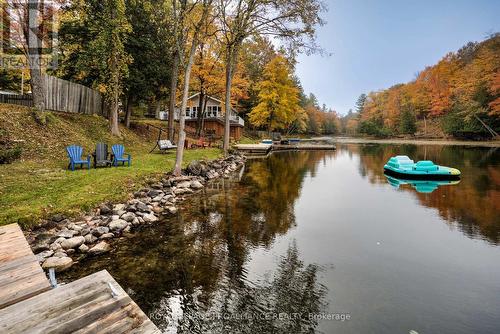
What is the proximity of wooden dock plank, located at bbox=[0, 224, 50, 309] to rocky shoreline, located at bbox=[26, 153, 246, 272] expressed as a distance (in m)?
0.90

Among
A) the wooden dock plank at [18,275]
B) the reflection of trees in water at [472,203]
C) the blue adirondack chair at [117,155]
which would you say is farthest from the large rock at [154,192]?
the reflection of trees in water at [472,203]

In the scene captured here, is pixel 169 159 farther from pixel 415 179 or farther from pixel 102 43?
pixel 415 179

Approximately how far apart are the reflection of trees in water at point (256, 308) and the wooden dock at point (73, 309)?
1719 mm

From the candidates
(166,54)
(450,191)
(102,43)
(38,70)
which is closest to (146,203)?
(38,70)

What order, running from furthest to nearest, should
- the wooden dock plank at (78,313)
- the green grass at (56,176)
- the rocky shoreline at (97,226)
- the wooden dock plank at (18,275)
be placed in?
the green grass at (56,176)
the rocky shoreline at (97,226)
the wooden dock plank at (18,275)
the wooden dock plank at (78,313)

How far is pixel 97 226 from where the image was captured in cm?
654

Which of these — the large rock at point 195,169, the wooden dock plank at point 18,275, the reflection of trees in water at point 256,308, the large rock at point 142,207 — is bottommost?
the reflection of trees in water at point 256,308

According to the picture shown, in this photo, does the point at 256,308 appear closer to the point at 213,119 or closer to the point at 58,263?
the point at 58,263

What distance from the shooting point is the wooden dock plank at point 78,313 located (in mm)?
2061

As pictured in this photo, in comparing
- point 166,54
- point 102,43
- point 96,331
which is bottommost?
point 96,331

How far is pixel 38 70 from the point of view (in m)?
12.9


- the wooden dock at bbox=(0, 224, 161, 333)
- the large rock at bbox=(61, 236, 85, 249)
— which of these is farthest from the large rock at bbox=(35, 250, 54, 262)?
the wooden dock at bbox=(0, 224, 161, 333)

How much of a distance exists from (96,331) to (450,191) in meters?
14.4

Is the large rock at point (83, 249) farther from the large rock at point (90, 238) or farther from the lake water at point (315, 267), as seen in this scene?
the lake water at point (315, 267)
